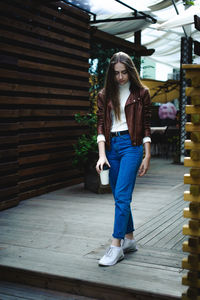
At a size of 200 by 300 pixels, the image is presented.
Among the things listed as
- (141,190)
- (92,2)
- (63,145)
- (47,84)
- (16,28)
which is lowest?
(141,190)

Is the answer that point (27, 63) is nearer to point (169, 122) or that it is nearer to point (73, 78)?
point (73, 78)

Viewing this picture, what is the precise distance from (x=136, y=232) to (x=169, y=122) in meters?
9.65

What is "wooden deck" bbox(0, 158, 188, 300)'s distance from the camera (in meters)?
3.10

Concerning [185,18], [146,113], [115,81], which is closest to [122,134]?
[146,113]

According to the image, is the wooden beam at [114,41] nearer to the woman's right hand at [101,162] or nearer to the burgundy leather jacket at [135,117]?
the burgundy leather jacket at [135,117]

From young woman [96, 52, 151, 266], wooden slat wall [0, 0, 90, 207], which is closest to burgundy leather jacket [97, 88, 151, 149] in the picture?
young woman [96, 52, 151, 266]

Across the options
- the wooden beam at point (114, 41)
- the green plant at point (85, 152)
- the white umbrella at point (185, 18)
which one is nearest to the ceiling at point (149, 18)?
the white umbrella at point (185, 18)

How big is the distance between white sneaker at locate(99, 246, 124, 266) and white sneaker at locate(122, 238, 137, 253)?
0.57ft

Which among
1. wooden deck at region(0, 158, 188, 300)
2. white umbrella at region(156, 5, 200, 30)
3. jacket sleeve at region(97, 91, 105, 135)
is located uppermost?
white umbrella at region(156, 5, 200, 30)

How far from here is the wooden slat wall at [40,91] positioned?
18.4 feet

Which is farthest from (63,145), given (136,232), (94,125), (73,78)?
(136,232)

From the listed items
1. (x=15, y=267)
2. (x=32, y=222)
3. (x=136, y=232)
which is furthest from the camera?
(x=32, y=222)

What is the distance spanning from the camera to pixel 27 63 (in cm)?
616

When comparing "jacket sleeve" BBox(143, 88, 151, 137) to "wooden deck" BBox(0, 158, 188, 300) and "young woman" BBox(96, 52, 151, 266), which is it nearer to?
"young woman" BBox(96, 52, 151, 266)
